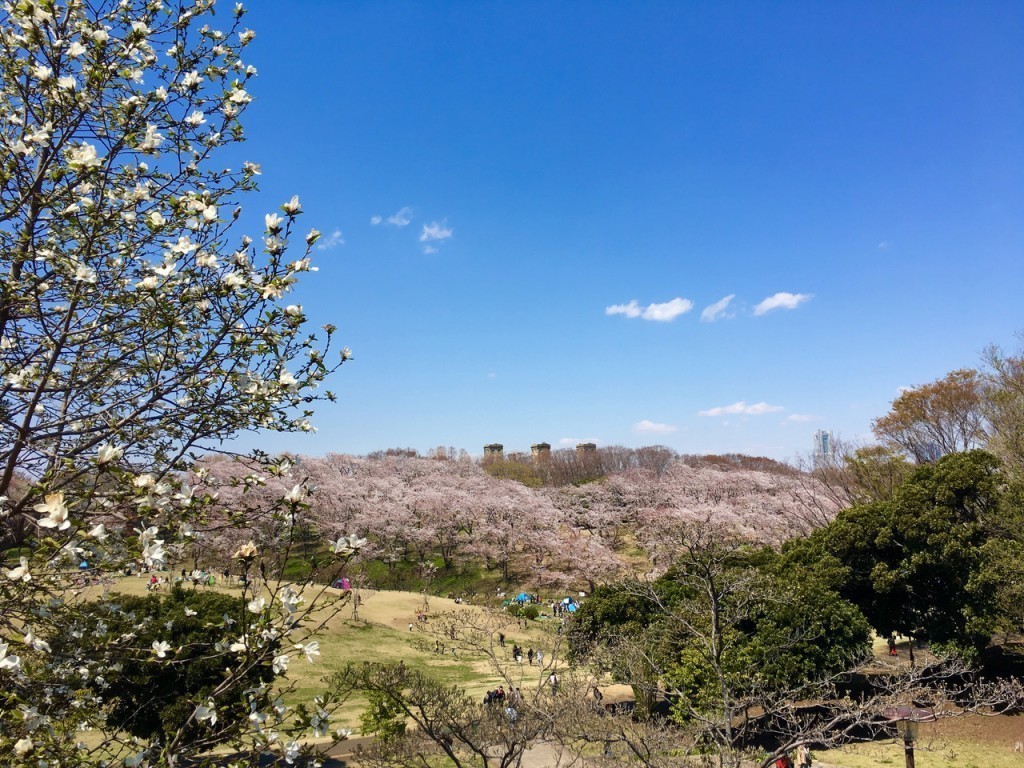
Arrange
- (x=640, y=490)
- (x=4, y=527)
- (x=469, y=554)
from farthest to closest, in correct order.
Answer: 1. (x=640, y=490)
2. (x=469, y=554)
3. (x=4, y=527)

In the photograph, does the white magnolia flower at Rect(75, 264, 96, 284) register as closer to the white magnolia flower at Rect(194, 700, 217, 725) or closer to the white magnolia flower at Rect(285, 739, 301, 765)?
the white magnolia flower at Rect(194, 700, 217, 725)

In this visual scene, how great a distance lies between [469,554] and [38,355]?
45510 mm

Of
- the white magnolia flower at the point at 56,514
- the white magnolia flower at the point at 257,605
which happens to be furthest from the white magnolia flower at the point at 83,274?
the white magnolia flower at the point at 257,605

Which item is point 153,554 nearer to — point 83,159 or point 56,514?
point 56,514

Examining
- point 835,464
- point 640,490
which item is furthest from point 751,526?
point 640,490

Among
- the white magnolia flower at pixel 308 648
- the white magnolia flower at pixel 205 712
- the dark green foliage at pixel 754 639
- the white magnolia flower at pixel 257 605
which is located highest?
the white magnolia flower at pixel 257 605

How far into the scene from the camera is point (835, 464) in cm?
3575

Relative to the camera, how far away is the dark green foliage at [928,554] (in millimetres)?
16453

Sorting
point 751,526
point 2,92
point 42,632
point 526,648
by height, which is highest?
point 2,92

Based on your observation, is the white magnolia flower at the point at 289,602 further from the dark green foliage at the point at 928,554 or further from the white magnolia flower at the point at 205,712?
the dark green foliage at the point at 928,554

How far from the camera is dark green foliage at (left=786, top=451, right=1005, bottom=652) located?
54.0ft

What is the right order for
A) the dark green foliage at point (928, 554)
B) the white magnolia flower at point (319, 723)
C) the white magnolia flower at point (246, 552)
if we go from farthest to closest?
the dark green foliage at point (928, 554) < the white magnolia flower at point (319, 723) < the white magnolia flower at point (246, 552)

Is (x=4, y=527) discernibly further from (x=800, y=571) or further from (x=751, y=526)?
(x=751, y=526)

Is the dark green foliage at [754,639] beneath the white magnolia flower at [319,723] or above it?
beneath
